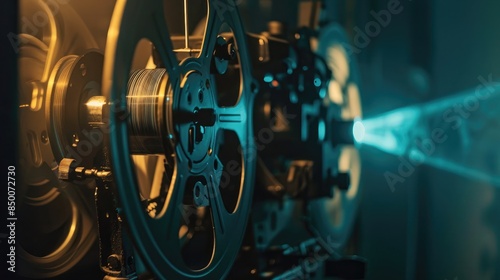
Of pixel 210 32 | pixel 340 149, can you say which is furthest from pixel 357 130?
pixel 210 32

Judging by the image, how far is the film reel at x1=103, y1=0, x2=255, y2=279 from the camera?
1.08 m

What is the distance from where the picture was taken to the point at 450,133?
8.59 ft

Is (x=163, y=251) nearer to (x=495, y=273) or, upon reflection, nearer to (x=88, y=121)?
(x=88, y=121)

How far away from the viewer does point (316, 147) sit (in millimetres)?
2070

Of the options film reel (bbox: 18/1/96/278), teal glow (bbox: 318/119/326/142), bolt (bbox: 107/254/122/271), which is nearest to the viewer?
bolt (bbox: 107/254/122/271)

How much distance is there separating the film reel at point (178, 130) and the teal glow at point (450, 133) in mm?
1070

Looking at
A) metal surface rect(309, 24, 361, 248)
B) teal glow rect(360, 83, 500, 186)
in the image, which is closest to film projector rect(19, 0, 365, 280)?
metal surface rect(309, 24, 361, 248)

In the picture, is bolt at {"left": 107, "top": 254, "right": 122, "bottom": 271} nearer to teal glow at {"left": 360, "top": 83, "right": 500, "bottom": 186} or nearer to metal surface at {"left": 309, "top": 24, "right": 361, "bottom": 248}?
metal surface at {"left": 309, "top": 24, "right": 361, "bottom": 248}

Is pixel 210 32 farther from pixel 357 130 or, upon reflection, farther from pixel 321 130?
pixel 357 130

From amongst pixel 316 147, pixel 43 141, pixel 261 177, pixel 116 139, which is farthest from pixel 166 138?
pixel 316 147

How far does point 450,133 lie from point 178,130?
1669mm

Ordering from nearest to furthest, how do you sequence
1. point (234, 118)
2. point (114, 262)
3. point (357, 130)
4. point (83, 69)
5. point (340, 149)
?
point (114, 262), point (83, 69), point (234, 118), point (357, 130), point (340, 149)

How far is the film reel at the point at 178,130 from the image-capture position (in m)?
1.08

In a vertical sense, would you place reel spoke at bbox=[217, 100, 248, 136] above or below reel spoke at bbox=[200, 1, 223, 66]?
below
